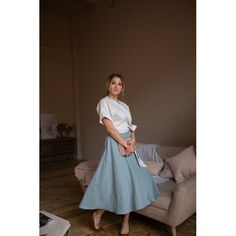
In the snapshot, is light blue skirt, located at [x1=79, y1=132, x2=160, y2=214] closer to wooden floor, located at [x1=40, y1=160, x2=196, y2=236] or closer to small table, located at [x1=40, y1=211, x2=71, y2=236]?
wooden floor, located at [x1=40, y1=160, x2=196, y2=236]

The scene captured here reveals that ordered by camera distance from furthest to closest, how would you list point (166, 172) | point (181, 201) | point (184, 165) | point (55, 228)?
A: point (166, 172)
point (184, 165)
point (181, 201)
point (55, 228)

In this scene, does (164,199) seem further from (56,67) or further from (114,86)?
(56,67)

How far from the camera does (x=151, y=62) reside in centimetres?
369

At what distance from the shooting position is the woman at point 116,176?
1.92 metres

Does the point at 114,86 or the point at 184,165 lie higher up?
the point at 114,86

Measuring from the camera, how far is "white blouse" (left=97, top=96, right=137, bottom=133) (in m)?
2.00

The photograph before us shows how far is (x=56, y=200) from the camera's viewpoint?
3.03 metres

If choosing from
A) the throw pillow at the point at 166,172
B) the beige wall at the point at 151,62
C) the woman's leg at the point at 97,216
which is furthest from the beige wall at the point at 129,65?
the woman's leg at the point at 97,216

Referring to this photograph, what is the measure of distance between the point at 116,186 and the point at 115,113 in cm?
61

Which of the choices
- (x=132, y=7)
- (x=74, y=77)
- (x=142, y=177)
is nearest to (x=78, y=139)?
(x=74, y=77)

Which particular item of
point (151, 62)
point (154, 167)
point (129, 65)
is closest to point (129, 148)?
point (154, 167)

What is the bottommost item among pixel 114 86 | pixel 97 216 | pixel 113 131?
pixel 97 216
